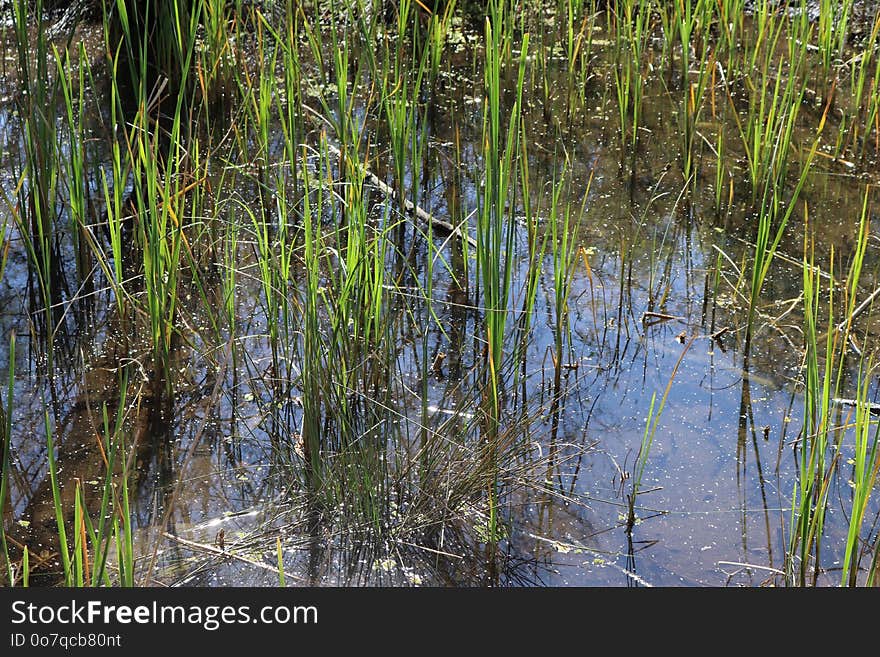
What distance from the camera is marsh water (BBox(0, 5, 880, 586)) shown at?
1.90 m

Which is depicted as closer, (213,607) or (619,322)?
(213,607)

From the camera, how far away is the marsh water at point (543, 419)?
1.90 m

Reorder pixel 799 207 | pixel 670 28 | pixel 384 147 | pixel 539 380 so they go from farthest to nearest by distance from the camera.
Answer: pixel 670 28 → pixel 384 147 → pixel 799 207 → pixel 539 380

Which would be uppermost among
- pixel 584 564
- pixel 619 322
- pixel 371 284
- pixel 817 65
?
pixel 817 65

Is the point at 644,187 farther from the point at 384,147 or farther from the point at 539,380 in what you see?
the point at 539,380

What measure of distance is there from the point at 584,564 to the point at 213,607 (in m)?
0.68

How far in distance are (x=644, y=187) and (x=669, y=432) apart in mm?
1310

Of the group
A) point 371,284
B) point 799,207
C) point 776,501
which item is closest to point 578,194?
point 799,207

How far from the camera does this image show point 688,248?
9.75ft

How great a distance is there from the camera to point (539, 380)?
2.43 meters

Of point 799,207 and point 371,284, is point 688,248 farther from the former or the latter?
point 371,284

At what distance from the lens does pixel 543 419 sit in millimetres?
2285

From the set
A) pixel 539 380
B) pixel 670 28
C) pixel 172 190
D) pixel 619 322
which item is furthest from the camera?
pixel 670 28

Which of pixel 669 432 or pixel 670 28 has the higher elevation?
pixel 670 28
